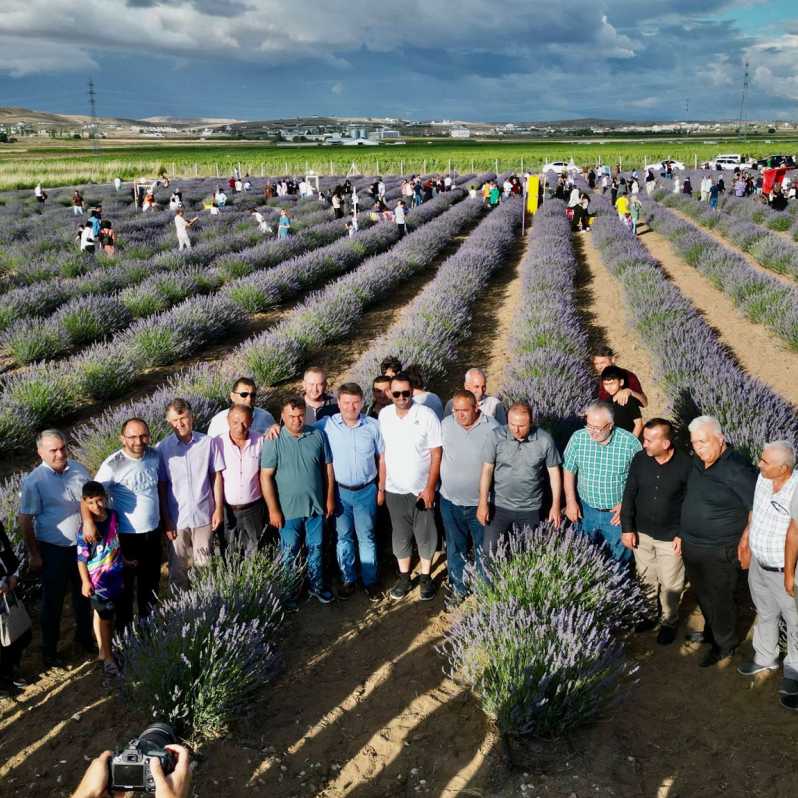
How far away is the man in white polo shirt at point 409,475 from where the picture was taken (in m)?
4.33

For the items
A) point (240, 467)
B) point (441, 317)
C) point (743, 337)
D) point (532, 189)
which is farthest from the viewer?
point (532, 189)

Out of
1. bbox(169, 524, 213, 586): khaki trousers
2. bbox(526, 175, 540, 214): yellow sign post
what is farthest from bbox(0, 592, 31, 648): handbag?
bbox(526, 175, 540, 214): yellow sign post

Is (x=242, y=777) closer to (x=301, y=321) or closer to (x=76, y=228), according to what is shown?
(x=301, y=321)

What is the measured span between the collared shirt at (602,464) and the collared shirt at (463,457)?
0.51 metres

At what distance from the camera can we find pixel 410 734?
334 centimetres

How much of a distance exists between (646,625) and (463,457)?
1.45m

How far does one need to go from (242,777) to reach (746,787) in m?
2.19

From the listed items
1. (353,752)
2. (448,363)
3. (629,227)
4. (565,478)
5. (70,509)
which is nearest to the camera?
(353,752)

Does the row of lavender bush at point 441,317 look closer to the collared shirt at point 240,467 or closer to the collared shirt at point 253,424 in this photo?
the collared shirt at point 253,424

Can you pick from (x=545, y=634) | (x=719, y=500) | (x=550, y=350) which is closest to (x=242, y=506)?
(x=545, y=634)

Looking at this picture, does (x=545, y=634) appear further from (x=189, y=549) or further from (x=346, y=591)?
(x=189, y=549)

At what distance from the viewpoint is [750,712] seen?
341 centimetres

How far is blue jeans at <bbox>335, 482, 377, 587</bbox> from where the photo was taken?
4453 mm

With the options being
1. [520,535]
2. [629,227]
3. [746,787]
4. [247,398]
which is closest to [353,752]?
[520,535]
